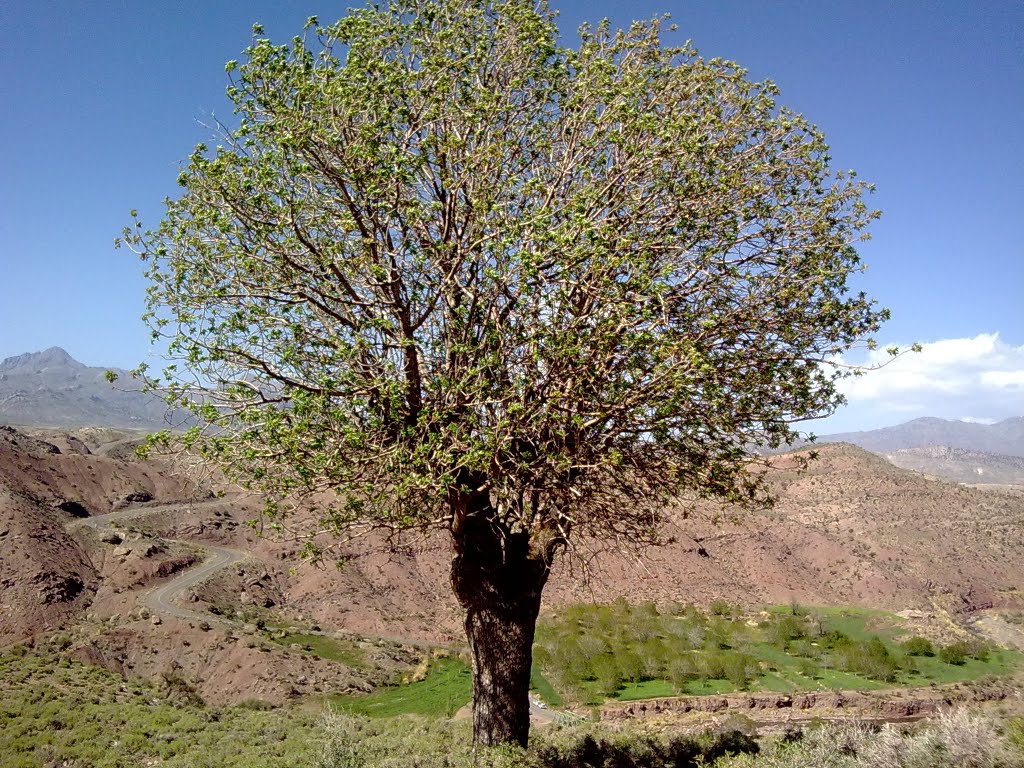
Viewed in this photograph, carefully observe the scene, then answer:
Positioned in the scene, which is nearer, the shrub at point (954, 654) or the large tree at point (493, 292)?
the large tree at point (493, 292)

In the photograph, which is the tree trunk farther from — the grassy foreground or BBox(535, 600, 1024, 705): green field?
BBox(535, 600, 1024, 705): green field

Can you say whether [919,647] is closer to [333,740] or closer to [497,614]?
[497,614]

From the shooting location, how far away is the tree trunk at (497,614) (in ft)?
29.6

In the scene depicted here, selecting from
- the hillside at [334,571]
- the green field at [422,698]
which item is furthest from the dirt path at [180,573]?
the green field at [422,698]

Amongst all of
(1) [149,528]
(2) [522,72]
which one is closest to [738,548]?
(1) [149,528]

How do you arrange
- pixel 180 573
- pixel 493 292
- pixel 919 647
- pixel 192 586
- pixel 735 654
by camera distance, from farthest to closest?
1. pixel 180 573
2. pixel 192 586
3. pixel 919 647
4. pixel 735 654
5. pixel 493 292

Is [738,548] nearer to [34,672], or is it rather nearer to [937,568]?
[937,568]

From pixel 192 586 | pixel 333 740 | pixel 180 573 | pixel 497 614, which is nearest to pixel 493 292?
pixel 497 614

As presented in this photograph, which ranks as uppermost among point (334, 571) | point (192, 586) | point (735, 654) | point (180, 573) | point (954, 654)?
point (180, 573)

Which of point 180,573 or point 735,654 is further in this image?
point 180,573

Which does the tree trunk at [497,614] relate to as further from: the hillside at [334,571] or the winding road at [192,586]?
the hillside at [334,571]

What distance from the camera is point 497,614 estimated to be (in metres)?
9.06

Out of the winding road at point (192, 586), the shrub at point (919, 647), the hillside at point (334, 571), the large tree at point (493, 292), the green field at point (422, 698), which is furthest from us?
the shrub at point (919, 647)

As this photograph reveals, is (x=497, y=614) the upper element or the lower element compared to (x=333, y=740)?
upper
